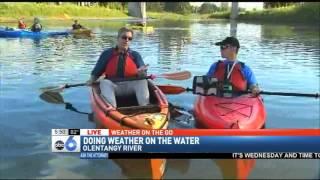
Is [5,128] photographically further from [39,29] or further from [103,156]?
[39,29]

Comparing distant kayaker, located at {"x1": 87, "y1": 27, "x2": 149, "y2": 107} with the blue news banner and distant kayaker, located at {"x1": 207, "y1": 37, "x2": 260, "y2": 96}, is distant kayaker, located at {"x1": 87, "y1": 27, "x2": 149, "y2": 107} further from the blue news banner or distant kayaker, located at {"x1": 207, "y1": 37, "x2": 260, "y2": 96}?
the blue news banner

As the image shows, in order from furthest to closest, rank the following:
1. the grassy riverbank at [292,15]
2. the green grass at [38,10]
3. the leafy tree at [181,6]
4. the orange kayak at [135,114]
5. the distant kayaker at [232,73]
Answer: the grassy riverbank at [292,15], the leafy tree at [181,6], the green grass at [38,10], the distant kayaker at [232,73], the orange kayak at [135,114]

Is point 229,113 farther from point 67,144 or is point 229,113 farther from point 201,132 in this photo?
point 67,144

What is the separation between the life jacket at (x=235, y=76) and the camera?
6086mm

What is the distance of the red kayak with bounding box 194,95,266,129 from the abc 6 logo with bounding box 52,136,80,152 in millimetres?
2073

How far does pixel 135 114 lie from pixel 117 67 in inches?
54.4

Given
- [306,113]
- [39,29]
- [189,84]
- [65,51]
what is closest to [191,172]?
[306,113]

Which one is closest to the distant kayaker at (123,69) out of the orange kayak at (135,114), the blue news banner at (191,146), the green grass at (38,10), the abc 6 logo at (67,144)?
the orange kayak at (135,114)

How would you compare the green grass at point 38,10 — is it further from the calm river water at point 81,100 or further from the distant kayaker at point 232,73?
the distant kayaker at point 232,73

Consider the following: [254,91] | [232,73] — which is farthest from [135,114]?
[254,91]

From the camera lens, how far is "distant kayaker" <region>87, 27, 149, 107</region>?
6297 mm

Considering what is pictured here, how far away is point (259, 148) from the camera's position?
11.7ft

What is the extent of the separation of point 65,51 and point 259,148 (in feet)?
46.1

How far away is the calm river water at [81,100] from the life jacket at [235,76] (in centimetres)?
100
